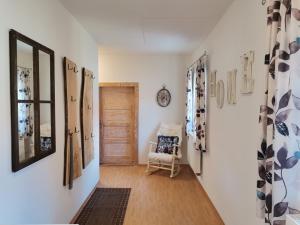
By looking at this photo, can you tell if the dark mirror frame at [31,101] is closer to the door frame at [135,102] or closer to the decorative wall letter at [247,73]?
the decorative wall letter at [247,73]

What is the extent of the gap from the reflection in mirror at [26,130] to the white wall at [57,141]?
4.8 inches

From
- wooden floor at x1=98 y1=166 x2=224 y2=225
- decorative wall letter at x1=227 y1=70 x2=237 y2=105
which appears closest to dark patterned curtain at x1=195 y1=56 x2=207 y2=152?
wooden floor at x1=98 y1=166 x2=224 y2=225

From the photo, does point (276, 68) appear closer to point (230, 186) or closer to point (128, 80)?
point (230, 186)

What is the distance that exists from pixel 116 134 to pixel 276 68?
4.93 metres

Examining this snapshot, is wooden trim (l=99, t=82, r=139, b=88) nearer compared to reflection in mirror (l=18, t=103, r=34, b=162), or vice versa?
reflection in mirror (l=18, t=103, r=34, b=162)

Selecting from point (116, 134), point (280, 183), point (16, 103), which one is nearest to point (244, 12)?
point (280, 183)

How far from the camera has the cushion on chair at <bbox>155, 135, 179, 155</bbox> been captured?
18.0ft

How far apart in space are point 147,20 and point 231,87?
1375 millimetres

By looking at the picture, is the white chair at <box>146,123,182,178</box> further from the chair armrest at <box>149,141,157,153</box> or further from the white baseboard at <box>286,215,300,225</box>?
the white baseboard at <box>286,215,300,225</box>

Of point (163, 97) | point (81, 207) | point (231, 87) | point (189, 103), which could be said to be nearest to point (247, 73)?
point (231, 87)

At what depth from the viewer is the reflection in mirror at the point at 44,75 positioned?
2264 mm

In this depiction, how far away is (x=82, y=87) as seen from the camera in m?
3.53

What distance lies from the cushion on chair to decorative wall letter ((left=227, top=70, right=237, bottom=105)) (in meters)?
2.77

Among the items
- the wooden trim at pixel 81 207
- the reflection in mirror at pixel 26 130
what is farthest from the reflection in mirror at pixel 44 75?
the wooden trim at pixel 81 207
